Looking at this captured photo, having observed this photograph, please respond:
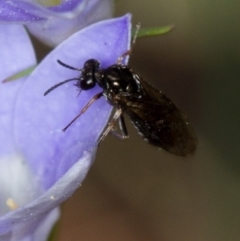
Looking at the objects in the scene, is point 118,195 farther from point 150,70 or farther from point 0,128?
point 0,128

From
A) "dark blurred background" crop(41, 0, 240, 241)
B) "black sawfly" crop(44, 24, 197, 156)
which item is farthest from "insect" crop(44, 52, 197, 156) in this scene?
"dark blurred background" crop(41, 0, 240, 241)

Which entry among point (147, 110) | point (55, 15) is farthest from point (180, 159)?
point (55, 15)

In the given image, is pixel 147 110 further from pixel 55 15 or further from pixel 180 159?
pixel 180 159

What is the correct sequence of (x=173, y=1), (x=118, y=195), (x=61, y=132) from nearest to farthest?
1. (x=61, y=132)
2. (x=118, y=195)
3. (x=173, y=1)

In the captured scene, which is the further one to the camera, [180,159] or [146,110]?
[180,159]

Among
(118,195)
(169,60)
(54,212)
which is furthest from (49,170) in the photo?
(169,60)

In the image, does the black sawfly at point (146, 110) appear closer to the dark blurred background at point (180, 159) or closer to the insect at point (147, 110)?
the insect at point (147, 110)

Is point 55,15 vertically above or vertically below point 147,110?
A: above
